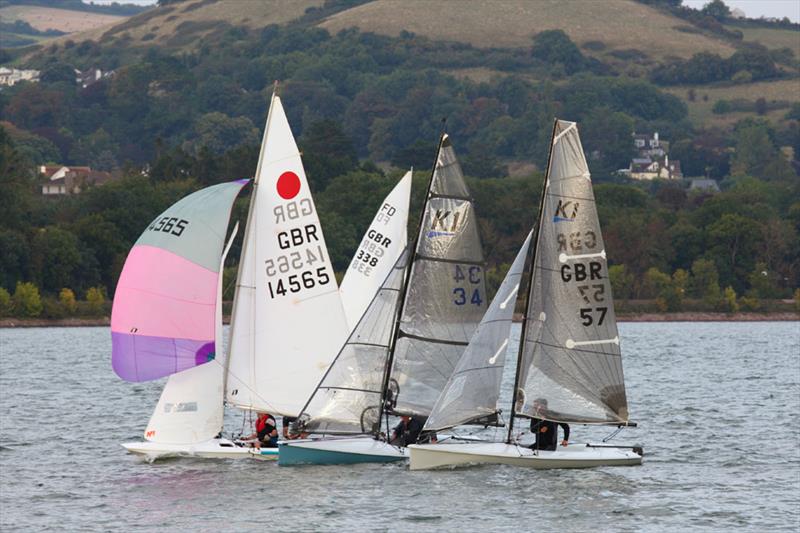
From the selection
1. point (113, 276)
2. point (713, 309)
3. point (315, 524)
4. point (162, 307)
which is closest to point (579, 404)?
point (315, 524)

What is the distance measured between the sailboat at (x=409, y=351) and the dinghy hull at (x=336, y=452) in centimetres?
2

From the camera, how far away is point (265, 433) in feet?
128

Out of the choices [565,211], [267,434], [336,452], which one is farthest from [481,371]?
[267,434]

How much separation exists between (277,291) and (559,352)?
6721 mm

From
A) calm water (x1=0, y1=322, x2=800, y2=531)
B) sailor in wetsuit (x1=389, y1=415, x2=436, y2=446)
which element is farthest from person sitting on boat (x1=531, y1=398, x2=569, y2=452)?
sailor in wetsuit (x1=389, y1=415, x2=436, y2=446)

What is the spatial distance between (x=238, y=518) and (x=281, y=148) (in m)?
9.19

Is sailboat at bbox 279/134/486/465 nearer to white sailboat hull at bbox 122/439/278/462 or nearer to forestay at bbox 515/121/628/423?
white sailboat hull at bbox 122/439/278/462

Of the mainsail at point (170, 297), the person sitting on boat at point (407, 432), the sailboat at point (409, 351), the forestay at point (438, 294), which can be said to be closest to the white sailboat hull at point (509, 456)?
the sailboat at point (409, 351)

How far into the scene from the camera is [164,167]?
176 meters

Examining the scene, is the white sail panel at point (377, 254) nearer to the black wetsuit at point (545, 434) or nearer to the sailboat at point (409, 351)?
the sailboat at point (409, 351)

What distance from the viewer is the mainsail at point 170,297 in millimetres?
38125

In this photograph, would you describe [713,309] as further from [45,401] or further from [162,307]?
[162,307]

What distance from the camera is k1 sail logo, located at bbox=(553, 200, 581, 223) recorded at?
121 feet

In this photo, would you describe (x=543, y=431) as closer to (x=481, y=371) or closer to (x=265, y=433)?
(x=481, y=371)
